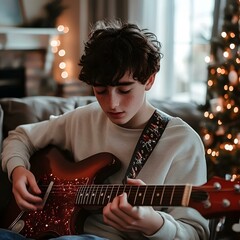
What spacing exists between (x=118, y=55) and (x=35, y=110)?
0.73 m

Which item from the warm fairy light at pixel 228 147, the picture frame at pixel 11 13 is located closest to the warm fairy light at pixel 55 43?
A: the picture frame at pixel 11 13

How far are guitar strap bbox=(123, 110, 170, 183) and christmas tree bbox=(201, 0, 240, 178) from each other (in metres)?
1.14

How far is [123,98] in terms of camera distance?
1375mm

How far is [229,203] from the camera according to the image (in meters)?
1.05

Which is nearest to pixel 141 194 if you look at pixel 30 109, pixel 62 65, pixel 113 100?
pixel 113 100

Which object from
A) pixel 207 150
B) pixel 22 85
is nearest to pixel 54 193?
pixel 207 150

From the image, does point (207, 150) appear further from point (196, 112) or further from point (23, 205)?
point (23, 205)

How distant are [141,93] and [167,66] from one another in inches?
106

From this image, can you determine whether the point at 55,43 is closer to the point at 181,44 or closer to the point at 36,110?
the point at 181,44

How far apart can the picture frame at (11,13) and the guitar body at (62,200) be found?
10.2 feet

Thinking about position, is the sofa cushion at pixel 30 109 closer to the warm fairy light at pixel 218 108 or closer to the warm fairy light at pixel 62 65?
the warm fairy light at pixel 218 108

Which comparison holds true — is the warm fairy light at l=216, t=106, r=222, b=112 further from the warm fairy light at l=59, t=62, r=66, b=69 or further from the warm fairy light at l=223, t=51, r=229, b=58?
the warm fairy light at l=59, t=62, r=66, b=69

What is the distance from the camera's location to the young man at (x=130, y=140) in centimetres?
130

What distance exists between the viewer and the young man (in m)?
1.30
